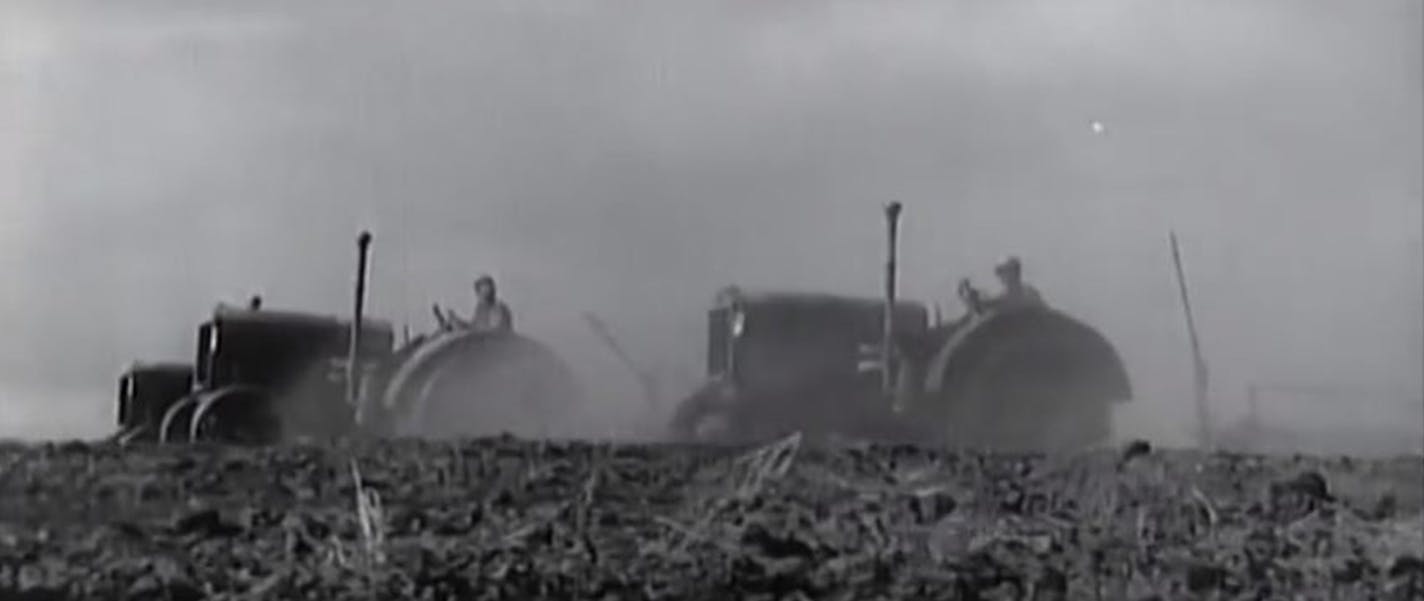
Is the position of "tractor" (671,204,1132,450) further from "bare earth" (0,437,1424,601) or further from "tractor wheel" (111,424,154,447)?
"bare earth" (0,437,1424,601)

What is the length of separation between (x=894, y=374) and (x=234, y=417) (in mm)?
2961

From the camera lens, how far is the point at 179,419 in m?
9.66

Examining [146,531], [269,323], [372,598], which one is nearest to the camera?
[372,598]

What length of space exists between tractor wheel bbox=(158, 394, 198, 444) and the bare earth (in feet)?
13.2

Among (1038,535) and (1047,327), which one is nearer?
(1038,535)

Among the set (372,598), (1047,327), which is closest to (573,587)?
(372,598)

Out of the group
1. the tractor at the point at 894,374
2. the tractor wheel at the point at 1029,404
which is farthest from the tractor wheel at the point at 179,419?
the tractor wheel at the point at 1029,404

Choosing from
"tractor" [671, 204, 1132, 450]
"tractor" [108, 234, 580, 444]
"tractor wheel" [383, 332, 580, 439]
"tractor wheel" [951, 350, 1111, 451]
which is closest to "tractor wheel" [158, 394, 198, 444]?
"tractor" [108, 234, 580, 444]

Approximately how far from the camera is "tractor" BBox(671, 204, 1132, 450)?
8312 millimetres

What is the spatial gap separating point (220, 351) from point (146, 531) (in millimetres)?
5446

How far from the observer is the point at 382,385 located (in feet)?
30.9

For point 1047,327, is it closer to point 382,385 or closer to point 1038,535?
point 382,385

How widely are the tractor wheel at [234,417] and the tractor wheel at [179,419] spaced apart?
55 millimetres

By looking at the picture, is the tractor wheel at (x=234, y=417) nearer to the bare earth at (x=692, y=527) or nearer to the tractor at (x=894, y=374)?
the tractor at (x=894, y=374)
